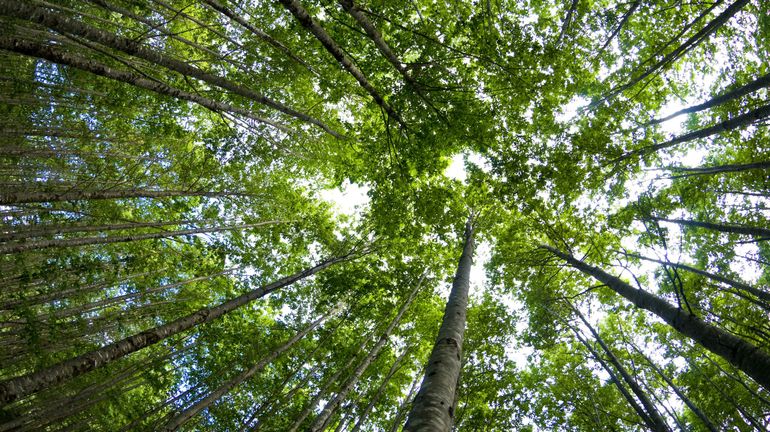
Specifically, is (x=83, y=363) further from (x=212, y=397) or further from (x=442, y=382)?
(x=212, y=397)

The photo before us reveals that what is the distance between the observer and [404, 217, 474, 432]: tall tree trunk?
273 centimetres

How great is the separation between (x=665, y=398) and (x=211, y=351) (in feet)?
49.1

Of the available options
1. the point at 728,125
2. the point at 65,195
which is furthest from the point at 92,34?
the point at 728,125

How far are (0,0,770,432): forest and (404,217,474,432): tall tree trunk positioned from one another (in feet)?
0.19

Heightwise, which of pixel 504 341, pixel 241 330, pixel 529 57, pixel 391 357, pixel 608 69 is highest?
pixel 608 69

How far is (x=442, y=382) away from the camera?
3.27 m

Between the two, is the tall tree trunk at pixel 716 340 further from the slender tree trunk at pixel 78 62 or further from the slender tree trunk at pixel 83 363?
the slender tree trunk at pixel 78 62

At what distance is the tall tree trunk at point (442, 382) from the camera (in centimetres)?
273

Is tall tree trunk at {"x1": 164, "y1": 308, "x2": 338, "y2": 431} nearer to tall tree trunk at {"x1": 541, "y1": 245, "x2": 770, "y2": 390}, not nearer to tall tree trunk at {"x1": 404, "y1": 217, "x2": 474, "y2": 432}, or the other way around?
tall tree trunk at {"x1": 404, "y1": 217, "x2": 474, "y2": 432}

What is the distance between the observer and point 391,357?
11453 millimetres

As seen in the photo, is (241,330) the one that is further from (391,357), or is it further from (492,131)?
(492,131)

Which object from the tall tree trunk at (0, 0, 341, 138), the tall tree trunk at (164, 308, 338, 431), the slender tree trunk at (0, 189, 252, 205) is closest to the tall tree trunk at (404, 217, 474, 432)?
the tall tree trunk at (0, 0, 341, 138)

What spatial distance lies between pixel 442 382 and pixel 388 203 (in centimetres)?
519

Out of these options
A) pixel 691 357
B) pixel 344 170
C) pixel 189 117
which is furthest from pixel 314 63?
pixel 691 357
